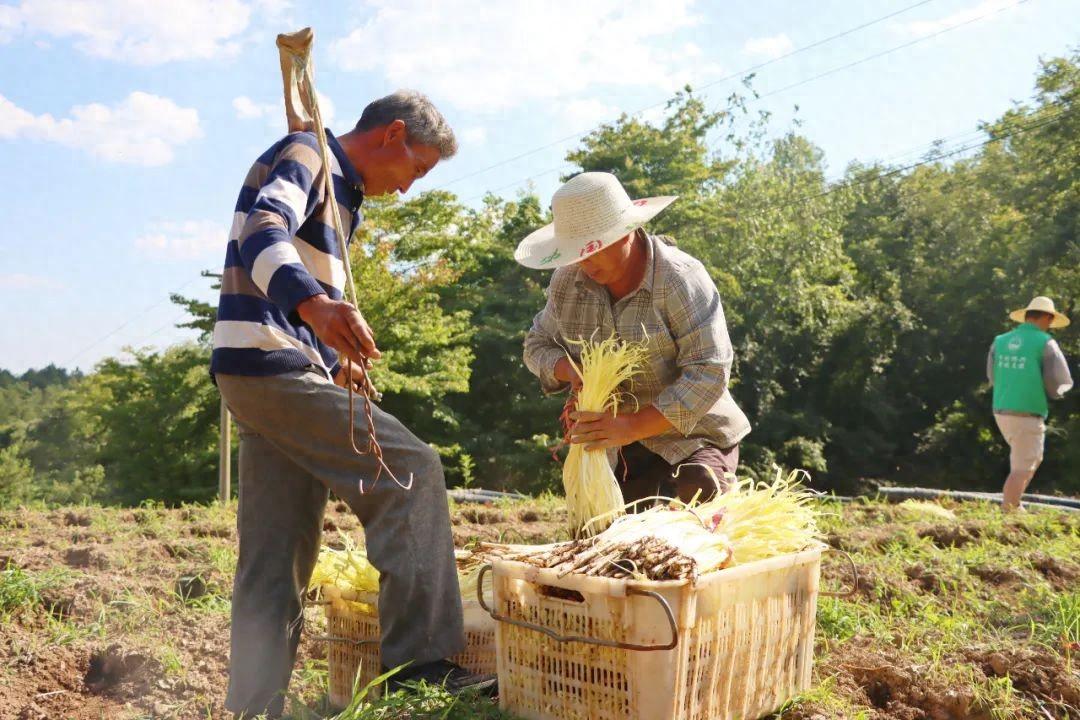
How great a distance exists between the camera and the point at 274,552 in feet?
9.30

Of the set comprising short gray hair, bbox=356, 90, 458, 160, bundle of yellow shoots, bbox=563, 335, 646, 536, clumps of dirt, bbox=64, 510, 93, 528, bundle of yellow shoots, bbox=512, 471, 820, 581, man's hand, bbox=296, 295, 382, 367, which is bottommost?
clumps of dirt, bbox=64, 510, 93, 528

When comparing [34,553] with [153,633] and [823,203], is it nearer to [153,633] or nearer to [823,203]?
[153,633]

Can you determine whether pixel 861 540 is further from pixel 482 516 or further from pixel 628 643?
pixel 628 643

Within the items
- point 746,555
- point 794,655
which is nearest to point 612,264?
point 746,555

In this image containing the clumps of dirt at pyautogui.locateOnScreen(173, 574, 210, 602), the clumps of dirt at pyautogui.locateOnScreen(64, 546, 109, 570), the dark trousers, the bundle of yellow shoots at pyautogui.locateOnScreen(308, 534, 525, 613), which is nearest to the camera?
the bundle of yellow shoots at pyautogui.locateOnScreen(308, 534, 525, 613)

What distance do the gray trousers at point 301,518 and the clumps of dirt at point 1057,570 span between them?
353 cm

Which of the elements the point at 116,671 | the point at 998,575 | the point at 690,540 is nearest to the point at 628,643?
the point at 690,540

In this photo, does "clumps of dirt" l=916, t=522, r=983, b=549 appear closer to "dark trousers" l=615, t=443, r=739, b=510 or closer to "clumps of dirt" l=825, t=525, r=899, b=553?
"clumps of dirt" l=825, t=525, r=899, b=553

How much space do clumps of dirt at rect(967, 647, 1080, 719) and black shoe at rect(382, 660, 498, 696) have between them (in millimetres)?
1645

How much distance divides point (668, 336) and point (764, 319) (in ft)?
68.1

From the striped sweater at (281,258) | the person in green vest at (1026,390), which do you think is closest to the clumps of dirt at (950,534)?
the person in green vest at (1026,390)

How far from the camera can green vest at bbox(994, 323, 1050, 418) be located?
8383 millimetres

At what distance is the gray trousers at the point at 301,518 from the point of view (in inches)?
102

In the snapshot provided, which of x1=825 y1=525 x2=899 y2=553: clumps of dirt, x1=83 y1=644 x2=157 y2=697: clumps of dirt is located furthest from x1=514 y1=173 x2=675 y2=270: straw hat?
x1=825 y1=525 x2=899 y2=553: clumps of dirt
